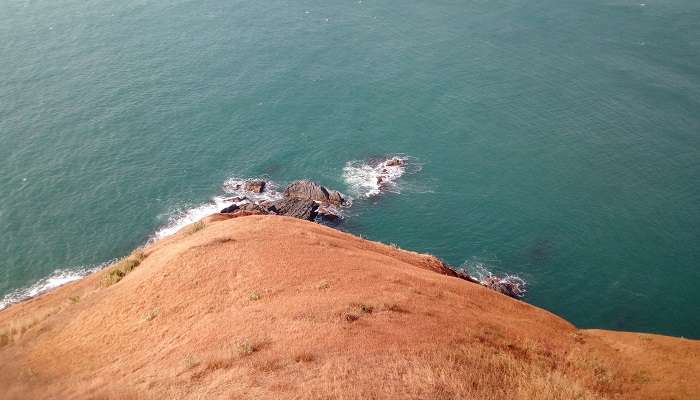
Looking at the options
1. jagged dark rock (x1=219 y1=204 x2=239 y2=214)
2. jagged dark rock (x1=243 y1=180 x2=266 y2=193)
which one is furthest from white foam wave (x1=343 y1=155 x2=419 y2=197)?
jagged dark rock (x1=219 y1=204 x2=239 y2=214)

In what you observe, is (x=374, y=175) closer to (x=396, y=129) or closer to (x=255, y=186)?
(x=396, y=129)

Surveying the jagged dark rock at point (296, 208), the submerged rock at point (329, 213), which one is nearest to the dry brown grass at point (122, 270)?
the jagged dark rock at point (296, 208)

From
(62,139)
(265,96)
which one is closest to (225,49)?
(265,96)

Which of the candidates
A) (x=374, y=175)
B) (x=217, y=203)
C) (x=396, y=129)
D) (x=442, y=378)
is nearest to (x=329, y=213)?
(x=374, y=175)

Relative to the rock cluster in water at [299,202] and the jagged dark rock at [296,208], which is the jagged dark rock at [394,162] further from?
the jagged dark rock at [296,208]

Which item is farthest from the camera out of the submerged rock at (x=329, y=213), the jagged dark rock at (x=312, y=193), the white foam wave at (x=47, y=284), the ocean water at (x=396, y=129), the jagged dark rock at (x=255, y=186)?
the jagged dark rock at (x=255, y=186)

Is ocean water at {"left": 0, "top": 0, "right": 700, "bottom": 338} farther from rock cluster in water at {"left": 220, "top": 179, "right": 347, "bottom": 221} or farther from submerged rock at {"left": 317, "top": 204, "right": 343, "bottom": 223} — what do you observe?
rock cluster in water at {"left": 220, "top": 179, "right": 347, "bottom": 221}

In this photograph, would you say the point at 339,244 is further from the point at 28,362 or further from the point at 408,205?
the point at 408,205
